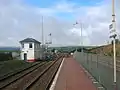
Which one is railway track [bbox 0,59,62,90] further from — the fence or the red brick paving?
the fence

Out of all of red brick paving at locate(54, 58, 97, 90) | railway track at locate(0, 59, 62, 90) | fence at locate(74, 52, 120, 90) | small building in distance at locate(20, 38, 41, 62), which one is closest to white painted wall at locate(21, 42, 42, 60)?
small building in distance at locate(20, 38, 41, 62)

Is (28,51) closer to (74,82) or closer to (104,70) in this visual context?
(74,82)

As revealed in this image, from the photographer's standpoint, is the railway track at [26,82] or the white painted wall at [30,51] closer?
the railway track at [26,82]

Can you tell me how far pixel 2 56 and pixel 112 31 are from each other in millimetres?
52512

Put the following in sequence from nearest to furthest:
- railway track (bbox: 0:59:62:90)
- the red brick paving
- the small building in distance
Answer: the red brick paving
railway track (bbox: 0:59:62:90)
the small building in distance

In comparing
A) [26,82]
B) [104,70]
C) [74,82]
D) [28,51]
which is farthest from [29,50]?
[104,70]

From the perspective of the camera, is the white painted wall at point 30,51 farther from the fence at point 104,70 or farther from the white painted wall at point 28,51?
the fence at point 104,70

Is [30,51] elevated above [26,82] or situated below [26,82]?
above

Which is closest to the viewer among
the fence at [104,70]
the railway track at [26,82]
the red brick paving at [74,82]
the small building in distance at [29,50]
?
the fence at [104,70]

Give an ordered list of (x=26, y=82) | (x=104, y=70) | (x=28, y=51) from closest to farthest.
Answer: (x=104, y=70)
(x=26, y=82)
(x=28, y=51)

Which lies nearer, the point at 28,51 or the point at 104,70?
the point at 104,70

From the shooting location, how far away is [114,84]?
14242 millimetres

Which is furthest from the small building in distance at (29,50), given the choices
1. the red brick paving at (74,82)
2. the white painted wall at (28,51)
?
the red brick paving at (74,82)

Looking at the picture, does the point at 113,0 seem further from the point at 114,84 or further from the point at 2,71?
the point at 2,71
